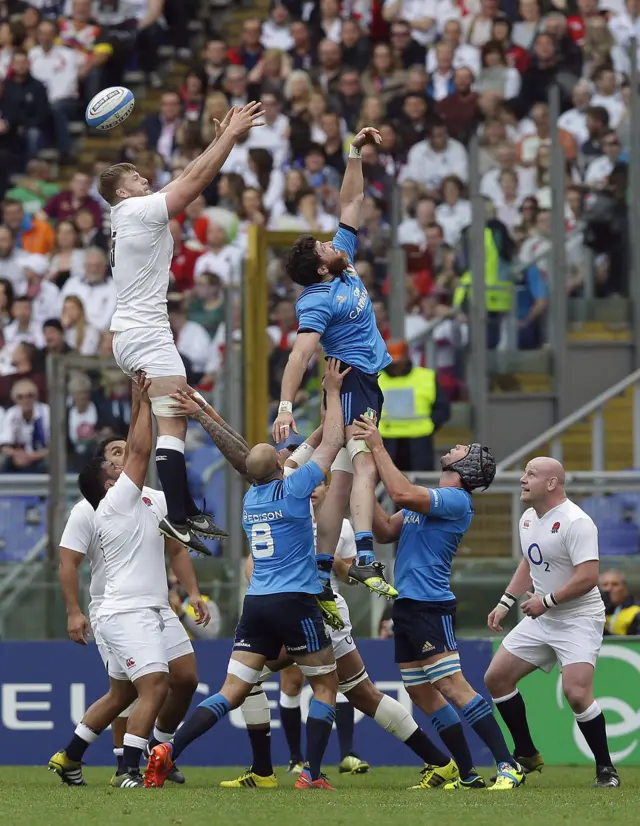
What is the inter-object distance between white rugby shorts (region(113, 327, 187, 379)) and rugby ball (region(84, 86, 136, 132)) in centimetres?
120

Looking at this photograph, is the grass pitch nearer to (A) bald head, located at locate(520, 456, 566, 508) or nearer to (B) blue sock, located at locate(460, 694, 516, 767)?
(B) blue sock, located at locate(460, 694, 516, 767)

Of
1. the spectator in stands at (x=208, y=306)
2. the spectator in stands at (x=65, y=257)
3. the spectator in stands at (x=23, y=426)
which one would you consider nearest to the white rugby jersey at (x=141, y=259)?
the spectator in stands at (x=208, y=306)

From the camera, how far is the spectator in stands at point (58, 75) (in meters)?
21.5

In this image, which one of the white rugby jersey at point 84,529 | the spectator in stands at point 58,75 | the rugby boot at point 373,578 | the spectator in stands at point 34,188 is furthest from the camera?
the spectator in stands at point 58,75

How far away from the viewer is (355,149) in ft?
36.7

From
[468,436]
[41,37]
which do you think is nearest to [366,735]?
[468,436]

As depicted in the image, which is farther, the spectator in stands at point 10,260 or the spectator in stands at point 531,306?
the spectator in stands at point 10,260

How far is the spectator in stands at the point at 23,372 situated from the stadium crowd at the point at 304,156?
3cm

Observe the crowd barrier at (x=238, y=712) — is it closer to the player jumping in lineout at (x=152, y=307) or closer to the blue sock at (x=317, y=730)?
the blue sock at (x=317, y=730)

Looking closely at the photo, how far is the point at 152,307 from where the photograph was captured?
10.5 meters

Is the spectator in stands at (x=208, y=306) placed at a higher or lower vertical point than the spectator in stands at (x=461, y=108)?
lower

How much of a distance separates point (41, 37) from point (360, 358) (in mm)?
12034

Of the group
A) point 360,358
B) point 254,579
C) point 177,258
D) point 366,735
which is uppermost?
point 177,258

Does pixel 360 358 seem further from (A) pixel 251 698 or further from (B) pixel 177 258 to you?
(B) pixel 177 258
